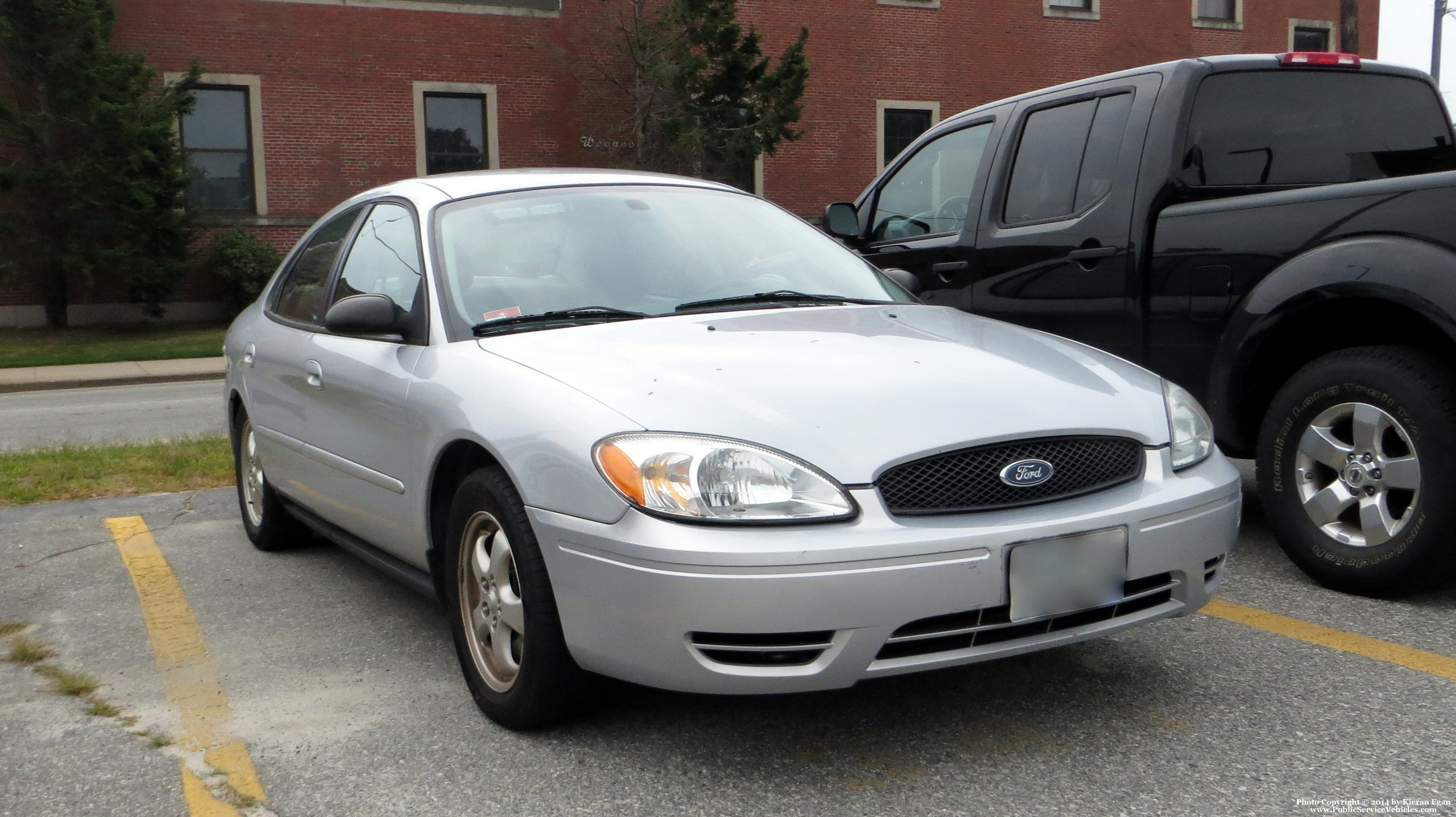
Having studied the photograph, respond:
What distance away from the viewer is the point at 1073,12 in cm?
2983

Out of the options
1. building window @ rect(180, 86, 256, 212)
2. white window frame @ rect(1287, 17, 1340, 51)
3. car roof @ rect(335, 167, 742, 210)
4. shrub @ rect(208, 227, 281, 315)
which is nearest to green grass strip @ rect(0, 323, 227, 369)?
shrub @ rect(208, 227, 281, 315)

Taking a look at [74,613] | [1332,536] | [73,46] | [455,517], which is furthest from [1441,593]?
[73,46]

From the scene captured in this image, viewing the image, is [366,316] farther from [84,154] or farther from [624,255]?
[84,154]

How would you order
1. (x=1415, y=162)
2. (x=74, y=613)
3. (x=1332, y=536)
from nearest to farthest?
(x=1332, y=536) < (x=74, y=613) < (x=1415, y=162)

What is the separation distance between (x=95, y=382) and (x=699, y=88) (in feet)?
40.1

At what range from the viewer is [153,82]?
22.6m

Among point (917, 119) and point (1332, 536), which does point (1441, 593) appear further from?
point (917, 119)

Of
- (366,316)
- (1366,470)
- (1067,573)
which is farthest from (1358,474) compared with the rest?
(366,316)

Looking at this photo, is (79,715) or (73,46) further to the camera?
(73,46)

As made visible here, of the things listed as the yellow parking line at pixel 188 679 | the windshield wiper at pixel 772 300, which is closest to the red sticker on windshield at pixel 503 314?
the windshield wiper at pixel 772 300

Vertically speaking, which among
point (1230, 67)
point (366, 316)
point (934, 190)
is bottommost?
point (366, 316)

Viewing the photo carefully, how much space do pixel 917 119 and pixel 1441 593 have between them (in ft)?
84.0

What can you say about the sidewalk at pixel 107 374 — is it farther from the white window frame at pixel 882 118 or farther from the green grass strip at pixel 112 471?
the white window frame at pixel 882 118

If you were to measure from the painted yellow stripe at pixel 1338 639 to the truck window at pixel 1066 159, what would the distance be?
6.05ft
